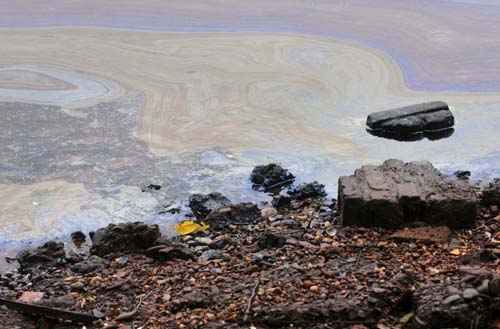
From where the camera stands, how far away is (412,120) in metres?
4.19

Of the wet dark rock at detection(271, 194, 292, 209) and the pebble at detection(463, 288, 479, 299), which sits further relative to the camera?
the wet dark rock at detection(271, 194, 292, 209)

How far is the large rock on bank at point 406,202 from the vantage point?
9.63 feet

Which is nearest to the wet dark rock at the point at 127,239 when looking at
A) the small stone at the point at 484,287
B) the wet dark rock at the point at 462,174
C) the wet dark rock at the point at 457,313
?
the wet dark rock at the point at 457,313

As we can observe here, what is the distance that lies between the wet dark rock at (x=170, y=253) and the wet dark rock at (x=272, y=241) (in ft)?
0.91

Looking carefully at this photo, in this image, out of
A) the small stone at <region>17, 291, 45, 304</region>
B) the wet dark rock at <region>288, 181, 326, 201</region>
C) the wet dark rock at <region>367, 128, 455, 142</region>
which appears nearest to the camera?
the small stone at <region>17, 291, 45, 304</region>

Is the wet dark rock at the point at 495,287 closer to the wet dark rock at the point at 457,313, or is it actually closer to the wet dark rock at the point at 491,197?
the wet dark rock at the point at 457,313

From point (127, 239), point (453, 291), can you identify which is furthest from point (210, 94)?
point (453, 291)

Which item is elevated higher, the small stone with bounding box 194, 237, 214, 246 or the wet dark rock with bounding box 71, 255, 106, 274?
the small stone with bounding box 194, 237, 214, 246

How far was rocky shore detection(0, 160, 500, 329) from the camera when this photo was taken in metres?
2.27

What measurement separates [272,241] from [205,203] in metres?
0.58

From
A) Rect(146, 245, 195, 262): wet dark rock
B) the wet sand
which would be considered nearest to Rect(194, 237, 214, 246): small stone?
Rect(146, 245, 195, 262): wet dark rock

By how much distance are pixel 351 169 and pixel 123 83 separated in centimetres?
180

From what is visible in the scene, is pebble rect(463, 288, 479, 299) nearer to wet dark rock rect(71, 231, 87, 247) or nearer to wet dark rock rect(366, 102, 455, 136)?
wet dark rock rect(71, 231, 87, 247)

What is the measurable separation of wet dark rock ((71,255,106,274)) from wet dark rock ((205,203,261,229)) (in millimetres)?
532
